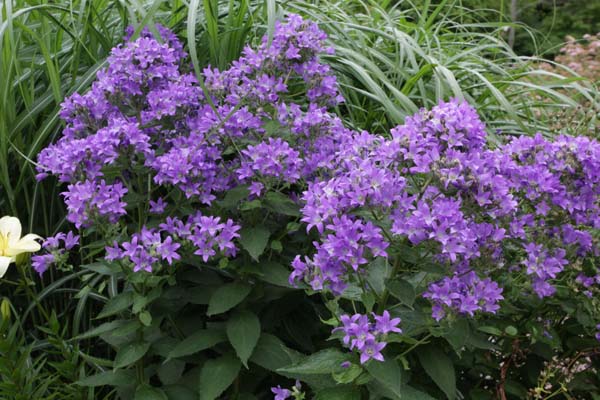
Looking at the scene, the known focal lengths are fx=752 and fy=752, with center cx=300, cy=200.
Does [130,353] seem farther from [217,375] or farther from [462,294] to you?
[462,294]

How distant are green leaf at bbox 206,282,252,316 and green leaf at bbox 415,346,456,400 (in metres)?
0.42

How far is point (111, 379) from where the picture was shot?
5.95ft

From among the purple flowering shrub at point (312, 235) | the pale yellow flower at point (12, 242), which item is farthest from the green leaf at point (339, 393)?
the pale yellow flower at point (12, 242)

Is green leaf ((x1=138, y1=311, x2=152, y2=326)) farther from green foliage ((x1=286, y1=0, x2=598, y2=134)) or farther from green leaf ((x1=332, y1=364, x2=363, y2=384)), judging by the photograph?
green foliage ((x1=286, y1=0, x2=598, y2=134))

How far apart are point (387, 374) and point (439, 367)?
20 cm

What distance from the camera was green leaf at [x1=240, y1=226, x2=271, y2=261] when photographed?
1657 mm

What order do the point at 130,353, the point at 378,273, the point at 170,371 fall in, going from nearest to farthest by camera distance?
the point at 378,273
the point at 130,353
the point at 170,371

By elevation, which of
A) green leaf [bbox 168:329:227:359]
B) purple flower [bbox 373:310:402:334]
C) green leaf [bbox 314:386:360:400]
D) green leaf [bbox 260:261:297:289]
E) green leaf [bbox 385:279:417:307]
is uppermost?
green leaf [bbox 385:279:417:307]

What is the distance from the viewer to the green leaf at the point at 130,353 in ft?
5.59

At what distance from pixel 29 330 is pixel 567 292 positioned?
1.62 m

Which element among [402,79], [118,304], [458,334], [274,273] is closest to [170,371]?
[118,304]

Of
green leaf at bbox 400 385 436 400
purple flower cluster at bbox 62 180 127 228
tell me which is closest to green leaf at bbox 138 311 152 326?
purple flower cluster at bbox 62 180 127 228

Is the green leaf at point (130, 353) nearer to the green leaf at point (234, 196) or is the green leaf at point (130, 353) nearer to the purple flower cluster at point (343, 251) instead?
the green leaf at point (234, 196)

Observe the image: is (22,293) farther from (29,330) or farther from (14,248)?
(14,248)
